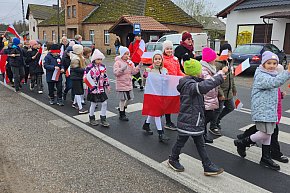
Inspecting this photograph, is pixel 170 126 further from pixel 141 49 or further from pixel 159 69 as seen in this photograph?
pixel 141 49

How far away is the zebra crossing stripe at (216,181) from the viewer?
3438mm

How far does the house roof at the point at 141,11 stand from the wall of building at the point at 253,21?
10.9m

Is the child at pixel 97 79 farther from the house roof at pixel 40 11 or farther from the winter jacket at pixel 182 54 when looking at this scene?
the house roof at pixel 40 11

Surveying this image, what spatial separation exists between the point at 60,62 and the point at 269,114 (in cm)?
583

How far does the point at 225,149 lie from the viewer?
4.71 meters

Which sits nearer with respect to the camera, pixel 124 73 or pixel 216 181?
pixel 216 181

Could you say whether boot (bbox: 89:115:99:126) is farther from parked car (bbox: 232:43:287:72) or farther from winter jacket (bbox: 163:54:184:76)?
parked car (bbox: 232:43:287:72)

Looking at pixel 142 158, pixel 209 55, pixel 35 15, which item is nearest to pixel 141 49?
pixel 209 55

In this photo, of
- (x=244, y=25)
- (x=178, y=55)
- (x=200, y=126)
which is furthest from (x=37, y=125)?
(x=244, y=25)

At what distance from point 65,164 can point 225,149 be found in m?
2.68

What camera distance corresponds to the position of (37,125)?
5844 mm

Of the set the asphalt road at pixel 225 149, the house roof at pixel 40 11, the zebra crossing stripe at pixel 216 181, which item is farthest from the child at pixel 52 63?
the house roof at pixel 40 11

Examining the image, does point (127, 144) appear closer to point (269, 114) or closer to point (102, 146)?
point (102, 146)

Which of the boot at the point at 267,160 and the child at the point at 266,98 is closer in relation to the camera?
the child at the point at 266,98
